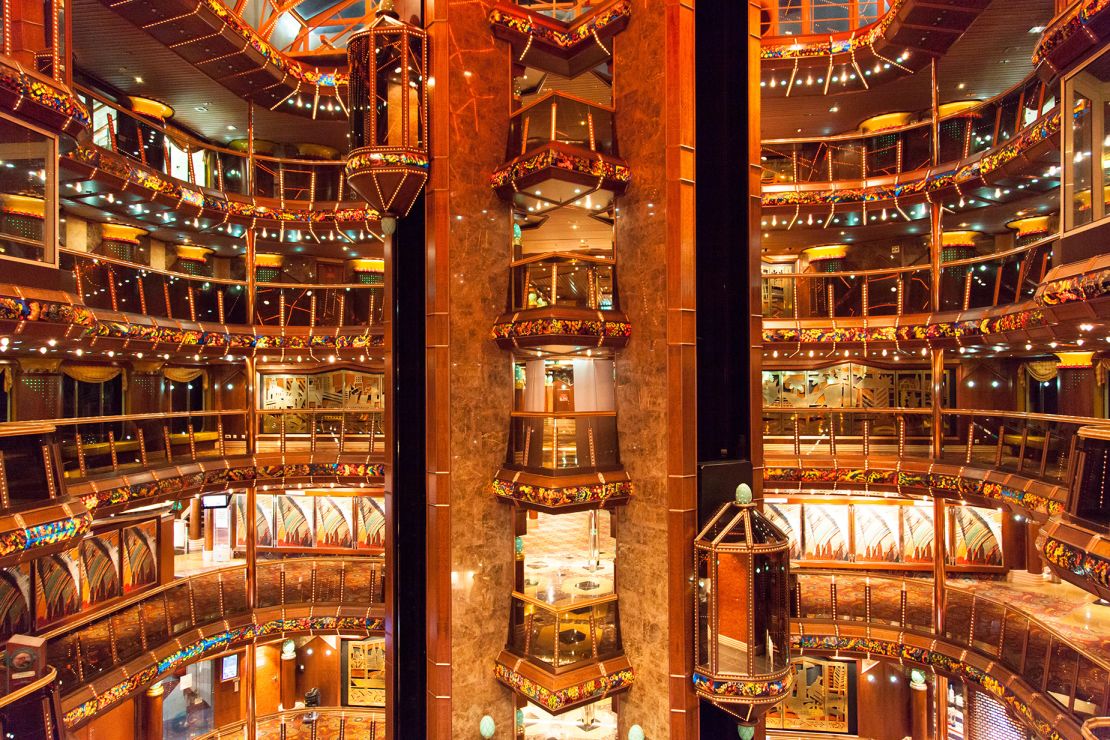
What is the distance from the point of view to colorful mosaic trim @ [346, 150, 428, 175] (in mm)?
8031

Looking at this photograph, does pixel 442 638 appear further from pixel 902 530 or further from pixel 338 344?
pixel 902 530

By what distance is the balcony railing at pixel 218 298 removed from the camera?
1006cm

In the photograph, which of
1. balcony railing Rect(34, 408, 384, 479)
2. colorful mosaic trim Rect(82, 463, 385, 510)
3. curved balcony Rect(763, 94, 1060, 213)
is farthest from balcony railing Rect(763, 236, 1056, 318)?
balcony railing Rect(34, 408, 384, 479)

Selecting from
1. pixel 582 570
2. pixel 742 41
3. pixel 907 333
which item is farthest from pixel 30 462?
pixel 907 333

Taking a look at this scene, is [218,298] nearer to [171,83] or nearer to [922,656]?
[171,83]

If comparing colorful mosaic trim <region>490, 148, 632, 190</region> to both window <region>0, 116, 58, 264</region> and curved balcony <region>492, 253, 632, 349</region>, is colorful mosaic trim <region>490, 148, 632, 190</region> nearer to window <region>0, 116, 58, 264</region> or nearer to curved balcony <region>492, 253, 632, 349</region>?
curved balcony <region>492, 253, 632, 349</region>

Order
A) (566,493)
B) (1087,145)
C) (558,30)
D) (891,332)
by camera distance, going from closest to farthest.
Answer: (1087,145), (566,493), (558,30), (891,332)

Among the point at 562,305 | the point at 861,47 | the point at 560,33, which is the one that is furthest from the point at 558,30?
the point at 861,47

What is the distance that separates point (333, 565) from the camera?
553 inches

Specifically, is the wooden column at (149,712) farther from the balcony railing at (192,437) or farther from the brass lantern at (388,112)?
the brass lantern at (388,112)

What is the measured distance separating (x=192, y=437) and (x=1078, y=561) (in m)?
13.8

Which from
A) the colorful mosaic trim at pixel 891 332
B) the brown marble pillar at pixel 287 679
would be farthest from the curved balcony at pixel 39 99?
the brown marble pillar at pixel 287 679

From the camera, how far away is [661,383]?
26.3 feet

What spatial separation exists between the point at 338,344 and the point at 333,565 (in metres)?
5.56
